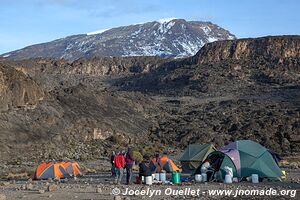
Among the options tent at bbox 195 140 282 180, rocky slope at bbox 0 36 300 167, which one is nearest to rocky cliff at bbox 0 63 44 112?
rocky slope at bbox 0 36 300 167

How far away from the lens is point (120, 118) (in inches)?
2032

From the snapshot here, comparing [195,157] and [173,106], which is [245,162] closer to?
[195,157]

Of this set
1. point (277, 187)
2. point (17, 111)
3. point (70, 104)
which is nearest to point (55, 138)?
point (17, 111)

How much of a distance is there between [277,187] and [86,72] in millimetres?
99877

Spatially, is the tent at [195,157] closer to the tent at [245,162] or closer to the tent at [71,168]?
the tent at [245,162]

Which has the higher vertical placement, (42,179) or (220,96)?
(220,96)

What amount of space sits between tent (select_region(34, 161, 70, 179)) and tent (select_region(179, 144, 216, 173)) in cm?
556

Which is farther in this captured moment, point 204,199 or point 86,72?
point 86,72

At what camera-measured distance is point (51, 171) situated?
22.6 meters

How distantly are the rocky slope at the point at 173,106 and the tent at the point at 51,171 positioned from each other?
1230 cm

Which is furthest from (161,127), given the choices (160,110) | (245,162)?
(245,162)

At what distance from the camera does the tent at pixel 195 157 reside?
943 inches

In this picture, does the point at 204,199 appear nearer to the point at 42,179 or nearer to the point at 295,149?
the point at 42,179

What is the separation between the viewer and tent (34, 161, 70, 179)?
880 inches
